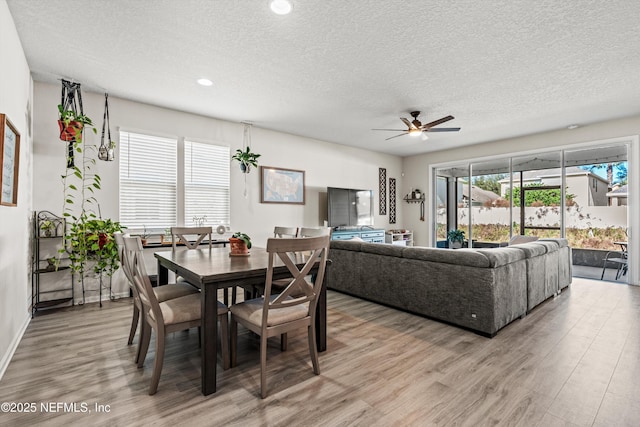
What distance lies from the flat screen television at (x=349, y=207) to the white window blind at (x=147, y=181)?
291cm

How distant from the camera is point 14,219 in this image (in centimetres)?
262

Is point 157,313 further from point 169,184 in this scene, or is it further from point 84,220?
point 169,184

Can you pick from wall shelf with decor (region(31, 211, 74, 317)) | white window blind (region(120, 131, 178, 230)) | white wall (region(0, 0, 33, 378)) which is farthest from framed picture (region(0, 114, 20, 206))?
white window blind (region(120, 131, 178, 230))

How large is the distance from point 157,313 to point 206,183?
332 centimetres

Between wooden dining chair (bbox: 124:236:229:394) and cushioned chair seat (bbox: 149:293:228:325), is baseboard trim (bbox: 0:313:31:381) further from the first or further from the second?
cushioned chair seat (bbox: 149:293:228:325)

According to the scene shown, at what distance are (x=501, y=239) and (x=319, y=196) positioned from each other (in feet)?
13.5

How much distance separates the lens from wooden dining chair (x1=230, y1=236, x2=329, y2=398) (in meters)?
1.90

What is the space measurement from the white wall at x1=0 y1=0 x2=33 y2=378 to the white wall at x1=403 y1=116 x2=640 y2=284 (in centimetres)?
736

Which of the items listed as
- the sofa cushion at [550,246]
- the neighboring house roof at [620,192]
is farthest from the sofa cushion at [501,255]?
the neighboring house roof at [620,192]

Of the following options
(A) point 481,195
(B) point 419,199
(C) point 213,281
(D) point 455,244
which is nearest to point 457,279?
(C) point 213,281

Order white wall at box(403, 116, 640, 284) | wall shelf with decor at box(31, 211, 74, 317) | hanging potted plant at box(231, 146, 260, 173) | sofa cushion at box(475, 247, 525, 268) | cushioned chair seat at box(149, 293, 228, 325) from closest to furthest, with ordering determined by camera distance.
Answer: cushioned chair seat at box(149, 293, 228, 325), sofa cushion at box(475, 247, 525, 268), wall shelf with decor at box(31, 211, 74, 317), white wall at box(403, 116, 640, 284), hanging potted plant at box(231, 146, 260, 173)

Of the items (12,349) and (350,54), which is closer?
(12,349)

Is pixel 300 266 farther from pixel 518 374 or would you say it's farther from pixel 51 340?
pixel 51 340

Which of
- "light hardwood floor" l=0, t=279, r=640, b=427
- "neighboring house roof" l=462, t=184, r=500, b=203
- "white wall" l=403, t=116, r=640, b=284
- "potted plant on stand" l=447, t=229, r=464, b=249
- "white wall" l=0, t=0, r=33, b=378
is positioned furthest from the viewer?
"potted plant on stand" l=447, t=229, r=464, b=249
